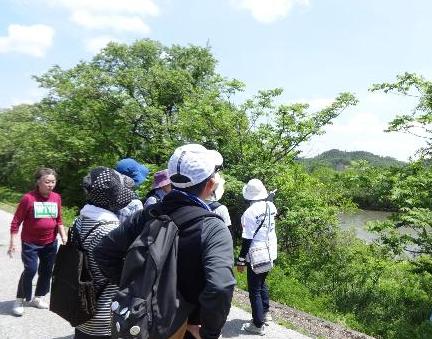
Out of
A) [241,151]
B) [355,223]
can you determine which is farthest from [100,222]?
[355,223]

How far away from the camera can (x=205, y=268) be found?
6.10 ft

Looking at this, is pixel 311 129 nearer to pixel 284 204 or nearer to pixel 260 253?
pixel 284 204

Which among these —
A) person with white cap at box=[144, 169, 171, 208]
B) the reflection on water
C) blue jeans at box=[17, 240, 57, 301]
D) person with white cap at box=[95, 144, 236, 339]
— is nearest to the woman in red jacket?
blue jeans at box=[17, 240, 57, 301]

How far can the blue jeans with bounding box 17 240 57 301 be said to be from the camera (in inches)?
195

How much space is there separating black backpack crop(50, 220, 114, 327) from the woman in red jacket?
2199 millimetres

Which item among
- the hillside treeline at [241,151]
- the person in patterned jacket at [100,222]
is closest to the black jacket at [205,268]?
the person in patterned jacket at [100,222]

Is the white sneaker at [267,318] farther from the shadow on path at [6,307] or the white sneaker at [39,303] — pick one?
the shadow on path at [6,307]

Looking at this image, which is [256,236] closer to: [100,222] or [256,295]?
[256,295]

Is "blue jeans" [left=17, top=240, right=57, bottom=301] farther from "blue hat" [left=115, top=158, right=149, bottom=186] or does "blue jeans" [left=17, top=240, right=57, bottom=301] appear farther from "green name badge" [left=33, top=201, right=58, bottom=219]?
"blue hat" [left=115, top=158, right=149, bottom=186]

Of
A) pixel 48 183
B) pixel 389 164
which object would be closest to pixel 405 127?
pixel 389 164

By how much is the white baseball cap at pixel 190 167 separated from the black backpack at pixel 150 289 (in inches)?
8.4

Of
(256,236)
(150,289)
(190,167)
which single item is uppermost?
(190,167)

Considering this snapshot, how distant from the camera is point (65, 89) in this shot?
21734 mm

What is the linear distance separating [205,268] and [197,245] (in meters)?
0.12
